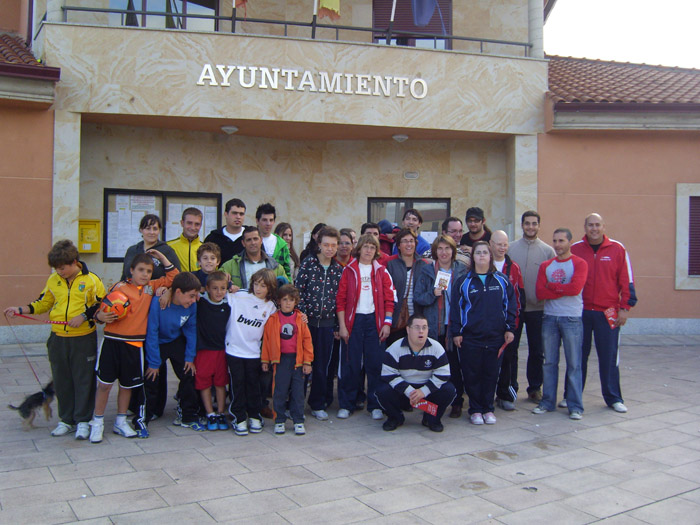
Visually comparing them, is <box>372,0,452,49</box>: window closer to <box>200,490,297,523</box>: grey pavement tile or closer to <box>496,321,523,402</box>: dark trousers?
<box>496,321,523,402</box>: dark trousers

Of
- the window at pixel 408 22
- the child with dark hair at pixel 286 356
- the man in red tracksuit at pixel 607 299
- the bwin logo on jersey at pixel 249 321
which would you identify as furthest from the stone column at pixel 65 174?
the man in red tracksuit at pixel 607 299

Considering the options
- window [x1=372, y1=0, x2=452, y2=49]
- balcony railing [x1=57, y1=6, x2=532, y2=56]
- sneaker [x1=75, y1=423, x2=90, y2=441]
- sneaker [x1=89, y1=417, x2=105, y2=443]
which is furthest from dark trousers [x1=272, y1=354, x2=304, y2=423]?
window [x1=372, y1=0, x2=452, y2=49]

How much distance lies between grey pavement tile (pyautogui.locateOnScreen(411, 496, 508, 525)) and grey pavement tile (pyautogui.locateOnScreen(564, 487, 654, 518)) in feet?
1.86

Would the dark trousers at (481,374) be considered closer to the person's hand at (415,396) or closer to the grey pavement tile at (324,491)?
the person's hand at (415,396)

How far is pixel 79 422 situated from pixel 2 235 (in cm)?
534

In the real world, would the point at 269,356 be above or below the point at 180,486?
above

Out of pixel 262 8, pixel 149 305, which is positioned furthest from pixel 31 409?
pixel 262 8

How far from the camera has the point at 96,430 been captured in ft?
17.6

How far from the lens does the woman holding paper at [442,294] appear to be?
6.49 metres

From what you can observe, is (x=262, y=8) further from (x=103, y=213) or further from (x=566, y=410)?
(x=566, y=410)

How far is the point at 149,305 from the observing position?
564 centimetres

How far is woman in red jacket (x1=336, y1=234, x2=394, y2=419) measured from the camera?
6.38 m

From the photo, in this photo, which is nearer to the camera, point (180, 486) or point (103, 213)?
point (180, 486)

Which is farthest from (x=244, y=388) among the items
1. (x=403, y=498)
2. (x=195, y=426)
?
(x=403, y=498)
